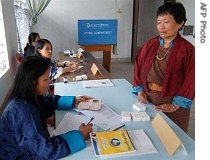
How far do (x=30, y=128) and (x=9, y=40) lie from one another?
257 cm

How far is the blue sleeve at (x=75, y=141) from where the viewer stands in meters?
1.00

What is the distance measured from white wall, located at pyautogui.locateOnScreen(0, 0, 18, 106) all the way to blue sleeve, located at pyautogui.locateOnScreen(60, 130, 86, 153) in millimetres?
1910

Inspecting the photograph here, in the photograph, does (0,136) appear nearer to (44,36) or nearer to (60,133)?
(60,133)

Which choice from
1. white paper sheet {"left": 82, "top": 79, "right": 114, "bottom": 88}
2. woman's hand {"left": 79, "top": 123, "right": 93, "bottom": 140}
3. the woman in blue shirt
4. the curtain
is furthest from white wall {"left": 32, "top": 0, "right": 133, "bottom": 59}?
woman's hand {"left": 79, "top": 123, "right": 93, "bottom": 140}

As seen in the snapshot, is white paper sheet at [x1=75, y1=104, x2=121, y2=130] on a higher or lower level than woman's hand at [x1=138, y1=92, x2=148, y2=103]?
lower

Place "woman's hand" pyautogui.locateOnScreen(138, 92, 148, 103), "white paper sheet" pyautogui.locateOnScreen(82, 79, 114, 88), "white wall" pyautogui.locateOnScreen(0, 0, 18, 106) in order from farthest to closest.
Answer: "white wall" pyautogui.locateOnScreen(0, 0, 18, 106) → "white paper sheet" pyautogui.locateOnScreen(82, 79, 114, 88) → "woman's hand" pyautogui.locateOnScreen(138, 92, 148, 103)

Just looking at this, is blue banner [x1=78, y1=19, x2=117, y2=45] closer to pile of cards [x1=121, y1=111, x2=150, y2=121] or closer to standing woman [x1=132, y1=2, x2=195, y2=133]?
standing woman [x1=132, y1=2, x2=195, y2=133]

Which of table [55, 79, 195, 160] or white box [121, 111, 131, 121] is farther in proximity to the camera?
white box [121, 111, 131, 121]

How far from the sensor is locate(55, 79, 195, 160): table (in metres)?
0.97

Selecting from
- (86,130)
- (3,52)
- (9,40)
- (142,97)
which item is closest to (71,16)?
(9,40)

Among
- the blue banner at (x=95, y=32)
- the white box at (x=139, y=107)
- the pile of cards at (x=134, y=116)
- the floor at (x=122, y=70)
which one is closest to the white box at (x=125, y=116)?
the pile of cards at (x=134, y=116)

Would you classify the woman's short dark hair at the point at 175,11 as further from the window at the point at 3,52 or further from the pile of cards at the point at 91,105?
the window at the point at 3,52
